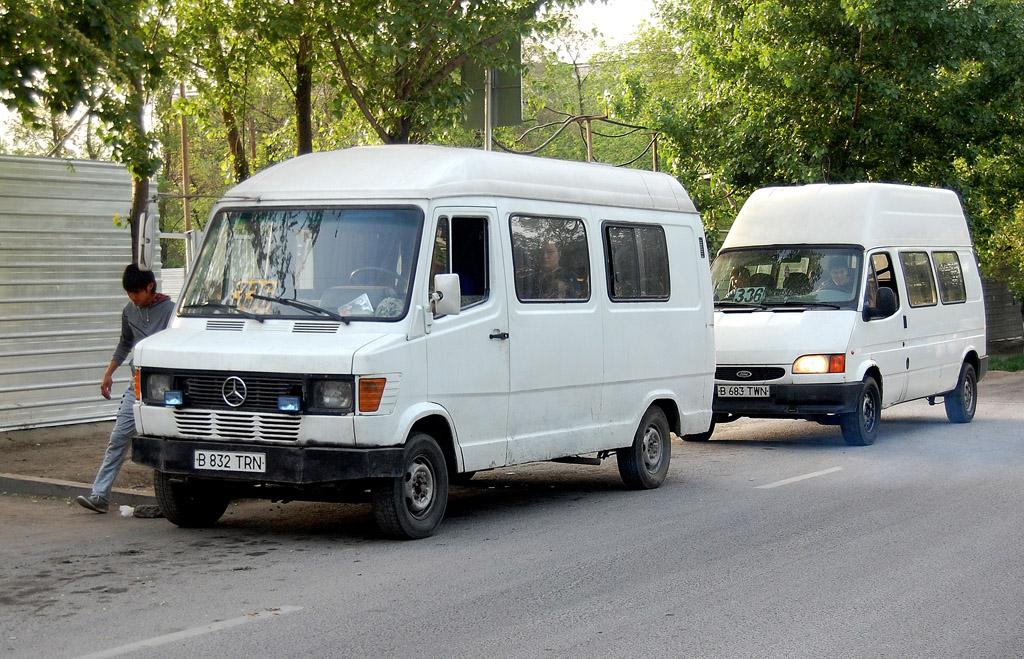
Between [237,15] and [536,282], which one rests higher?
[237,15]

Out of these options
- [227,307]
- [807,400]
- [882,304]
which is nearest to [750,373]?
[807,400]

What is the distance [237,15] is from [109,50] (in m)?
3.23

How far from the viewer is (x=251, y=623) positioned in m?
→ 6.21

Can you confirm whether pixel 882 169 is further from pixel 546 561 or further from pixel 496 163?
pixel 546 561

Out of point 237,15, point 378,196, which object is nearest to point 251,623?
point 378,196

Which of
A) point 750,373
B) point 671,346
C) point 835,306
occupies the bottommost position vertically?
point 750,373

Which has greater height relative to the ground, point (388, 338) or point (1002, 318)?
point (388, 338)

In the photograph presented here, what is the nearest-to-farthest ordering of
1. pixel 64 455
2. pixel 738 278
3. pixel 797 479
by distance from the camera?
pixel 797 479 → pixel 64 455 → pixel 738 278

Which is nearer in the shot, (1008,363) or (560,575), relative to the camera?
(560,575)

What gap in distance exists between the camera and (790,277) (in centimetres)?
1447

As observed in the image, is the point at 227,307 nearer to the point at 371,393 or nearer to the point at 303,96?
the point at 371,393

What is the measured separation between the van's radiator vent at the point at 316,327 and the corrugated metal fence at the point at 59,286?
661 cm

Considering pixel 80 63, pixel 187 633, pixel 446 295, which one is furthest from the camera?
pixel 80 63

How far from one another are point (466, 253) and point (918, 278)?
8182 mm
